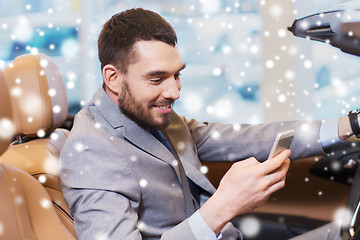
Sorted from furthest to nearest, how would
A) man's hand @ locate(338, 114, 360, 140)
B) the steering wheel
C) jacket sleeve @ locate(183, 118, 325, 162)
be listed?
jacket sleeve @ locate(183, 118, 325, 162)
man's hand @ locate(338, 114, 360, 140)
the steering wheel

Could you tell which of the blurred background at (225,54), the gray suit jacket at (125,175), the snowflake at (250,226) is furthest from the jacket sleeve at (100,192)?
the blurred background at (225,54)

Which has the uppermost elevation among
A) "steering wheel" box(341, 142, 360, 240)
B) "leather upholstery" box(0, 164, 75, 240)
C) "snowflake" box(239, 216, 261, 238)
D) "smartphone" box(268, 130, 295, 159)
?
"smartphone" box(268, 130, 295, 159)

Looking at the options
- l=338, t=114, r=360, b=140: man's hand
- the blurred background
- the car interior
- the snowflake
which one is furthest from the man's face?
the blurred background

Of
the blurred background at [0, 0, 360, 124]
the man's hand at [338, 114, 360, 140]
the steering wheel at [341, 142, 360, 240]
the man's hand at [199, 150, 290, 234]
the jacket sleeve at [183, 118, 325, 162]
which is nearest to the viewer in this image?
the man's hand at [199, 150, 290, 234]

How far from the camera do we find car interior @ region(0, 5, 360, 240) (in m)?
0.94

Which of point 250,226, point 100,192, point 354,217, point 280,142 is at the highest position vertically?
point 280,142

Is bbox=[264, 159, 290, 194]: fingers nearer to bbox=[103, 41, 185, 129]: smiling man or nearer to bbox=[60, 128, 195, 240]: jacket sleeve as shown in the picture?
bbox=[60, 128, 195, 240]: jacket sleeve

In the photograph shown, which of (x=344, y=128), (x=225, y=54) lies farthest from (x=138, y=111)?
(x=225, y=54)

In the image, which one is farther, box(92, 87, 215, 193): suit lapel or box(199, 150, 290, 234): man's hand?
box(92, 87, 215, 193): suit lapel

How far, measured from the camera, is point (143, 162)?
3.59 ft

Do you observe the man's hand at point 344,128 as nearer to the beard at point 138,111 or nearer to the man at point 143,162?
the man at point 143,162

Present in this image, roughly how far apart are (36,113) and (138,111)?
0.38 m

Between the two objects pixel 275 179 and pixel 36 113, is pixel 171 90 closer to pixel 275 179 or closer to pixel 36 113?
pixel 275 179

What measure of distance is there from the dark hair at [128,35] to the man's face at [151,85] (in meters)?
0.02
